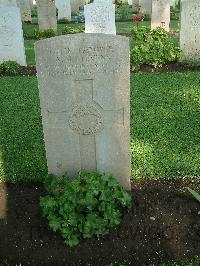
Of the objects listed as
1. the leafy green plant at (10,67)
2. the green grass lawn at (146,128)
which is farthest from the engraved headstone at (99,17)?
the green grass lawn at (146,128)

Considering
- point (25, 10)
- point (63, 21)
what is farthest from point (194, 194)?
point (25, 10)

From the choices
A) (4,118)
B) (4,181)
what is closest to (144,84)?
(4,118)

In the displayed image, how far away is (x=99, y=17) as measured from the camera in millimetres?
10492

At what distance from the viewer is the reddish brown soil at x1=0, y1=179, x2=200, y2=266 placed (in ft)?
10.7

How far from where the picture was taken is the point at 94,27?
34.6ft

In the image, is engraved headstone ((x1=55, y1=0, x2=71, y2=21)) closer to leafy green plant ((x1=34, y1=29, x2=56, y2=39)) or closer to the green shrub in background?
leafy green plant ((x1=34, y1=29, x2=56, y2=39))

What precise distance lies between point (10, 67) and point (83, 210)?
6278 mm

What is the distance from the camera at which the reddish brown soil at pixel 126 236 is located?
10.7 feet

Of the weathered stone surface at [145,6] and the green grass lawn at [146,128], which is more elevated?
the weathered stone surface at [145,6]

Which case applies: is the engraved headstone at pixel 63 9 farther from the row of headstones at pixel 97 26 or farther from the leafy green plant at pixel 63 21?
the row of headstones at pixel 97 26

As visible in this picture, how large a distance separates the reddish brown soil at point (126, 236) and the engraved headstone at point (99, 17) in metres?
7.44

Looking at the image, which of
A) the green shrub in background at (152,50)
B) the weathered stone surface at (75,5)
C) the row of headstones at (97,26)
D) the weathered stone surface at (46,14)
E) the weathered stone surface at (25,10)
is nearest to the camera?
the row of headstones at (97,26)

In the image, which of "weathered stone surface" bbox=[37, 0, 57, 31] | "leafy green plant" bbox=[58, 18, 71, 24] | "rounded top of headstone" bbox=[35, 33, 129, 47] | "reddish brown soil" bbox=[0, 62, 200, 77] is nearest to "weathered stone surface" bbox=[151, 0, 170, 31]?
"weathered stone surface" bbox=[37, 0, 57, 31]

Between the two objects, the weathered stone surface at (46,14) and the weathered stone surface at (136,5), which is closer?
the weathered stone surface at (46,14)
